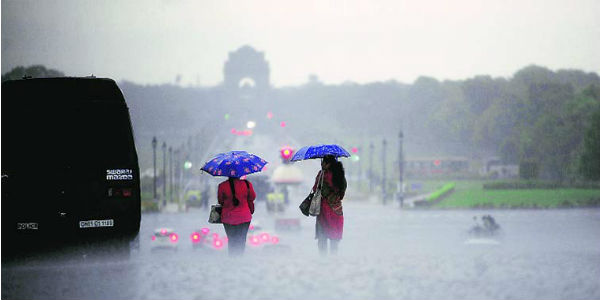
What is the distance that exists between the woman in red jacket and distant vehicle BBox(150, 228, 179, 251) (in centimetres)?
2497

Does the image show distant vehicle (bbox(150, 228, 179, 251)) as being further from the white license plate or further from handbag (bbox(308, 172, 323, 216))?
handbag (bbox(308, 172, 323, 216))

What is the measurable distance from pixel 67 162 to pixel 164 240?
82.0ft

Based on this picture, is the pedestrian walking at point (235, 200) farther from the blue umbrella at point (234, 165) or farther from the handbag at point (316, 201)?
the handbag at point (316, 201)

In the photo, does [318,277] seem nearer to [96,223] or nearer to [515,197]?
[96,223]

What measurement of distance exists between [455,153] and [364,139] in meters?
29.6

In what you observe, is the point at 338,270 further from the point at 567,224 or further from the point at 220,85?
the point at 220,85

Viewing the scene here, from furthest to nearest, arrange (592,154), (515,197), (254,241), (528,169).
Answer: (515,197), (528,169), (592,154), (254,241)

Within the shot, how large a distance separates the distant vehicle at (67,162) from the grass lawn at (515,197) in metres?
29.6

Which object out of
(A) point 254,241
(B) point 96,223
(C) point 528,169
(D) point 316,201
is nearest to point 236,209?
(D) point 316,201

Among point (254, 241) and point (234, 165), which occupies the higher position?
point (234, 165)

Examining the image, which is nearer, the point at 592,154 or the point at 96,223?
the point at 96,223

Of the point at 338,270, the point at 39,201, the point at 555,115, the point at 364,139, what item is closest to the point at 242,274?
the point at 338,270

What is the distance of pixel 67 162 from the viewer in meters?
14.3

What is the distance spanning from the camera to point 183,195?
68.1 meters
